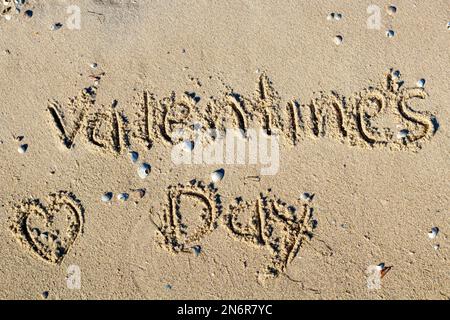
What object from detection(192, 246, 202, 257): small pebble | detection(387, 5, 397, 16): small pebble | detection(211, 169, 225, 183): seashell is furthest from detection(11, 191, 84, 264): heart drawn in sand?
detection(387, 5, 397, 16): small pebble

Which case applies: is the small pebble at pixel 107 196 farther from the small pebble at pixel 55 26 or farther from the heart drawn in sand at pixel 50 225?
the small pebble at pixel 55 26

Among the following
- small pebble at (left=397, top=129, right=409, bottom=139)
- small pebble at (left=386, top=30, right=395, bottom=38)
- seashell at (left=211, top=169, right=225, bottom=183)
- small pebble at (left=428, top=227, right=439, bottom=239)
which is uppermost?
small pebble at (left=386, top=30, right=395, bottom=38)

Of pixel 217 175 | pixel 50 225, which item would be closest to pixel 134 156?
pixel 217 175

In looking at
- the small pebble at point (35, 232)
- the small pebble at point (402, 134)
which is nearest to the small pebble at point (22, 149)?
the small pebble at point (35, 232)

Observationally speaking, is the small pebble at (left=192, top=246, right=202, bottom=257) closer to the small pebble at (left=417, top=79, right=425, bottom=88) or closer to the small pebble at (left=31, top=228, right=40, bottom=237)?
the small pebble at (left=31, top=228, right=40, bottom=237)

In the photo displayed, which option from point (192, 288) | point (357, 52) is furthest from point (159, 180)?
point (357, 52)

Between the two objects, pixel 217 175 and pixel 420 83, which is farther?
pixel 420 83

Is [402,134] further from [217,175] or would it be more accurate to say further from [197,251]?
[197,251]
